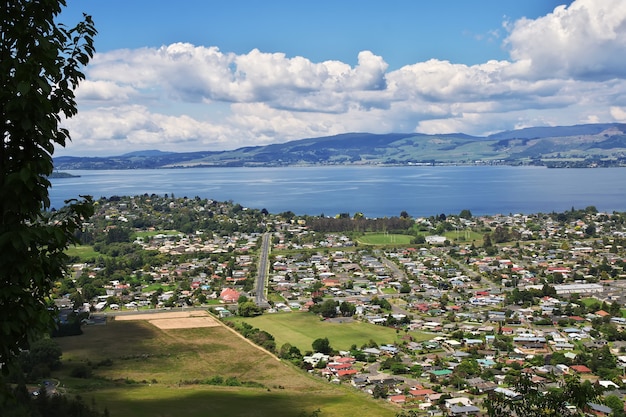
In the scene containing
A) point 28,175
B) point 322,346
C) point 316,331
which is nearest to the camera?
point 28,175

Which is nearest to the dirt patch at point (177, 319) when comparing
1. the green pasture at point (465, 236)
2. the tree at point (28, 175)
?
the tree at point (28, 175)

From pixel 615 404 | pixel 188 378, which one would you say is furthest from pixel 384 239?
pixel 615 404

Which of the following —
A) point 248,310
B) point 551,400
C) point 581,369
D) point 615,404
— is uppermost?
point 551,400

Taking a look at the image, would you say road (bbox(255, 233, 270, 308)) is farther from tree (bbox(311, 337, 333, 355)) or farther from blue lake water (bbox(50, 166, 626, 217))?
blue lake water (bbox(50, 166, 626, 217))

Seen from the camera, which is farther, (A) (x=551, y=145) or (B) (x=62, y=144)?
(A) (x=551, y=145)

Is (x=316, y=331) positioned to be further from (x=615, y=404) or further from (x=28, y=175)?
(x=28, y=175)

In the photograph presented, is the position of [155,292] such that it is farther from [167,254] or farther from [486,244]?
[486,244]

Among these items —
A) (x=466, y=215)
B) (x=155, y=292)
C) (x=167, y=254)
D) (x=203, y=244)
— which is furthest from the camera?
(x=466, y=215)

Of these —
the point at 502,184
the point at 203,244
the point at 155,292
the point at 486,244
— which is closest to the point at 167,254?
the point at 203,244
